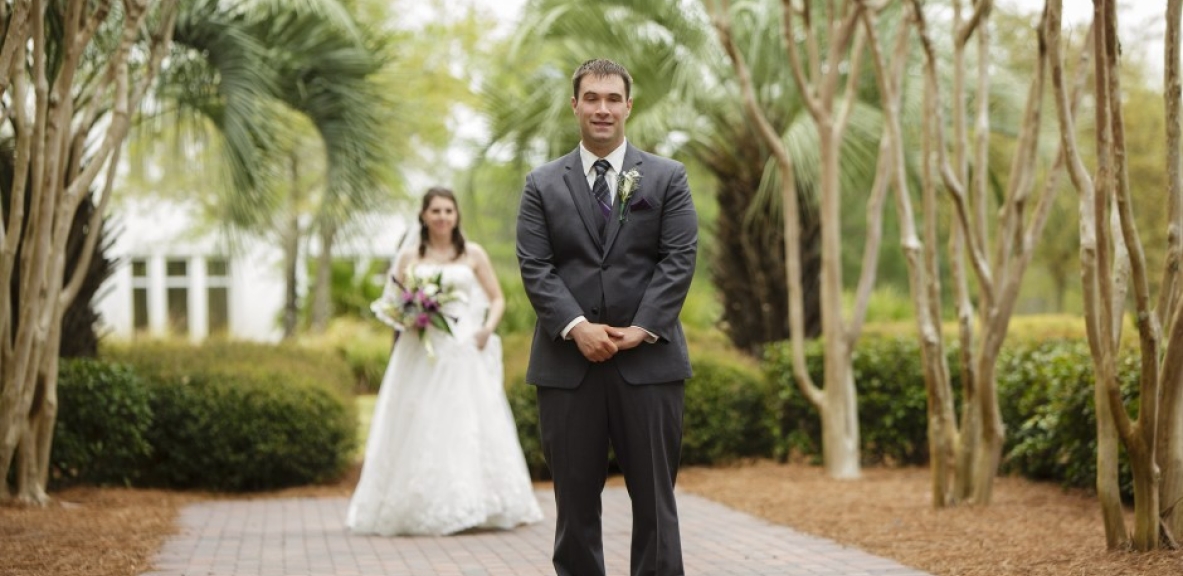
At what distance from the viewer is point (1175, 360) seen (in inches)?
237

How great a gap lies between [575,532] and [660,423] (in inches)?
20.0

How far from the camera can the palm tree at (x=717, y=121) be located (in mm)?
13094

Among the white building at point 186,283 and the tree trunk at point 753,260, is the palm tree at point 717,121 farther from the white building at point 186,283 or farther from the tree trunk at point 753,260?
the white building at point 186,283

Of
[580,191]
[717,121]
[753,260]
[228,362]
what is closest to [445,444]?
[228,362]

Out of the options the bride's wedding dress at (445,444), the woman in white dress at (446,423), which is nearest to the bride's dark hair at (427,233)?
the woman in white dress at (446,423)

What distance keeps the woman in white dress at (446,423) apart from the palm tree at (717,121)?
3963 mm

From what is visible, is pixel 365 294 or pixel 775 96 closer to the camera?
pixel 775 96

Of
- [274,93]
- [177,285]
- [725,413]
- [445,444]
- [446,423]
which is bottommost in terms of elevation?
[725,413]

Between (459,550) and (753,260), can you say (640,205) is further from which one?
(753,260)

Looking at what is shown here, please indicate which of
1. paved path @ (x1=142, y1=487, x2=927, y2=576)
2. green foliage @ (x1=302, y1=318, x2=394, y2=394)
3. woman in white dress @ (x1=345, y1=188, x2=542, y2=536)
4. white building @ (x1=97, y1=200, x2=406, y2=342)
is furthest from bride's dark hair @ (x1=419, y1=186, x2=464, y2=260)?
white building @ (x1=97, y1=200, x2=406, y2=342)

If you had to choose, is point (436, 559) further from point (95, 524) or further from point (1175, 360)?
point (1175, 360)

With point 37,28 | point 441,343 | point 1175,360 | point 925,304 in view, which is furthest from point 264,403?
point 1175,360

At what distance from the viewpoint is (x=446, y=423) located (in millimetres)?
8633

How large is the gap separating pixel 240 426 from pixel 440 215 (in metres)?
2.71
